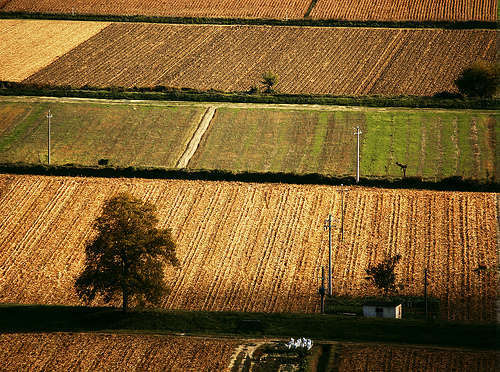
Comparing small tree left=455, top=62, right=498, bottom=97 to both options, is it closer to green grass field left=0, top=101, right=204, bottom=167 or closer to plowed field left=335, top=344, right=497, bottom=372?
green grass field left=0, top=101, right=204, bottom=167

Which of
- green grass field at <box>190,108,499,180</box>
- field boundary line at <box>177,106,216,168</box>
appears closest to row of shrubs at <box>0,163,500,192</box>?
green grass field at <box>190,108,499,180</box>

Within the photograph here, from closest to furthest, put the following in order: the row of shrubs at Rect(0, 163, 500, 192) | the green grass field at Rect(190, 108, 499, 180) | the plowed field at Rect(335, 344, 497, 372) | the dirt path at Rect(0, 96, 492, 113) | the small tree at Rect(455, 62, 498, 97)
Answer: the plowed field at Rect(335, 344, 497, 372) → the row of shrubs at Rect(0, 163, 500, 192) → the green grass field at Rect(190, 108, 499, 180) → the small tree at Rect(455, 62, 498, 97) → the dirt path at Rect(0, 96, 492, 113)

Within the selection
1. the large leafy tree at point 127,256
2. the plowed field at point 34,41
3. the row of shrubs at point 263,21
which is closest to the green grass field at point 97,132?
the plowed field at point 34,41

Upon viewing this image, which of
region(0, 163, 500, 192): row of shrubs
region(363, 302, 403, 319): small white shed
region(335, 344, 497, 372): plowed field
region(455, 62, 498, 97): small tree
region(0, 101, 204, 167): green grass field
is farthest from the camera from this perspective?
region(455, 62, 498, 97): small tree

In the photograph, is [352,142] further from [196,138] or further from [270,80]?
[270,80]

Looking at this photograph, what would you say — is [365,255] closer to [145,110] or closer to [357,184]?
[357,184]

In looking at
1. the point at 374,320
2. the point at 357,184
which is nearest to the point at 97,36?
the point at 357,184
